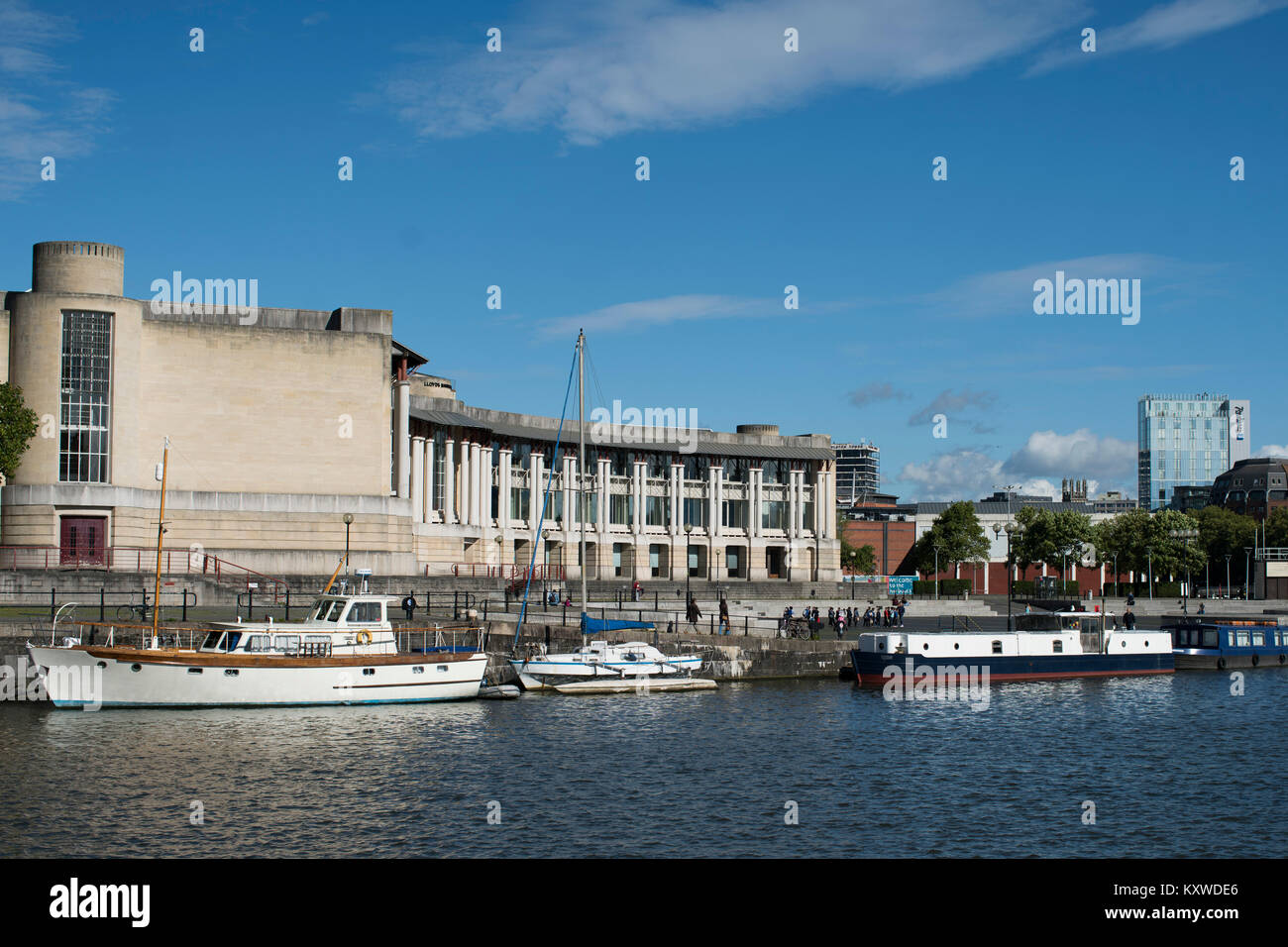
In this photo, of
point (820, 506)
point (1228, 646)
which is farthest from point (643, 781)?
point (820, 506)

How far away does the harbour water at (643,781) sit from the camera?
2766 cm

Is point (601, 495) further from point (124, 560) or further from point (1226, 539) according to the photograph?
point (1226, 539)

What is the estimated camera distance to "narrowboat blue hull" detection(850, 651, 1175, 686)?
58.8 metres

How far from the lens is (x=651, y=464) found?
405 ft

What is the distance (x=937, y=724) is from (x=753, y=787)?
15.8 meters

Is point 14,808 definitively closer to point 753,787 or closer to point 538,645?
point 753,787

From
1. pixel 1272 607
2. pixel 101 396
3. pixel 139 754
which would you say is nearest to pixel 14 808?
pixel 139 754

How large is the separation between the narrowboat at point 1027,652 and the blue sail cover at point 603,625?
10.1 m

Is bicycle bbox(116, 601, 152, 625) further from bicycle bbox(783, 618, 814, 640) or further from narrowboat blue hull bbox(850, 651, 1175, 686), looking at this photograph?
narrowboat blue hull bbox(850, 651, 1175, 686)

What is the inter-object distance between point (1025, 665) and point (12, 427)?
53.1m

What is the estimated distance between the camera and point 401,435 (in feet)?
276

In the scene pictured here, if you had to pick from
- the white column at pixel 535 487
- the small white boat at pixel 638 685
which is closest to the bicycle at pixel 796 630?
the small white boat at pixel 638 685

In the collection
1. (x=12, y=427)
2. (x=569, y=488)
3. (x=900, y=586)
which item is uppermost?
(x=12, y=427)
